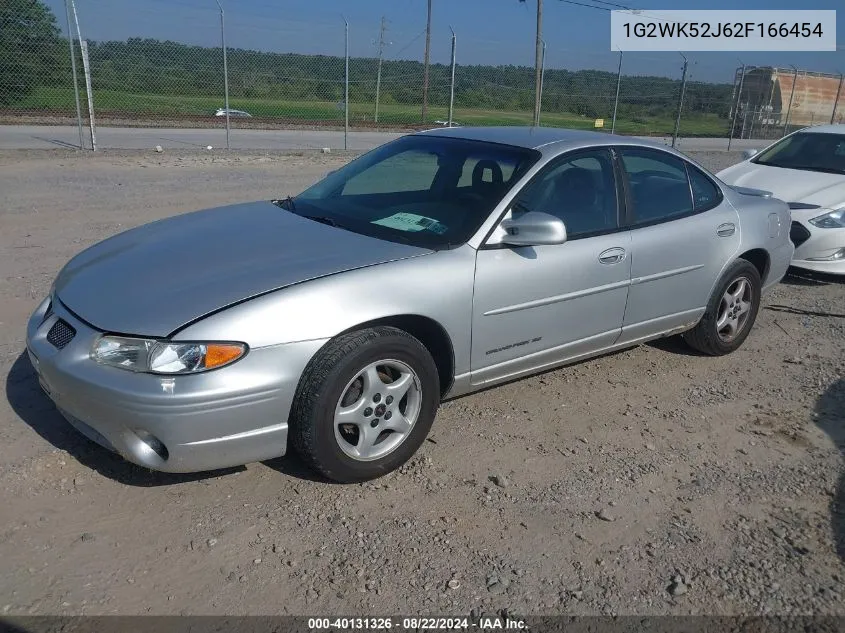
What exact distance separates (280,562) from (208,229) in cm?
188

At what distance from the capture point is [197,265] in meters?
3.39

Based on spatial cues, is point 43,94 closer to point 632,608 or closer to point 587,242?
point 587,242

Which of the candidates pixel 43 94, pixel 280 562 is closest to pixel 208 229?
pixel 280 562

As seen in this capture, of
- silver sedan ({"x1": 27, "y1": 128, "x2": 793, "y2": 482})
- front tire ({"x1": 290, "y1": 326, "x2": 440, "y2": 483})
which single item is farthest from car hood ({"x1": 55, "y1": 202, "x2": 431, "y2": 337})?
front tire ({"x1": 290, "y1": 326, "x2": 440, "y2": 483})

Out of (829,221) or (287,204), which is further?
(829,221)

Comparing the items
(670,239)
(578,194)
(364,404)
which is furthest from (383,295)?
(670,239)

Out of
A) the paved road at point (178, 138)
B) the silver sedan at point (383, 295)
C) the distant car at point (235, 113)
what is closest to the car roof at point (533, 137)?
the silver sedan at point (383, 295)

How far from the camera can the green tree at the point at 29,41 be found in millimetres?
17469

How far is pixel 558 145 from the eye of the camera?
4211mm

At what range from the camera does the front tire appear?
3.10 metres

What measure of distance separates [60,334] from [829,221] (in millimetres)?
6673

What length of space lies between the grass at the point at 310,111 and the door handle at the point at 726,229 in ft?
63.5

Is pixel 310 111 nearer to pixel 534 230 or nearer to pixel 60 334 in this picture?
pixel 534 230

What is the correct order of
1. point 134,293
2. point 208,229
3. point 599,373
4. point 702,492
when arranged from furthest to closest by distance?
point 599,373 → point 208,229 → point 702,492 → point 134,293
